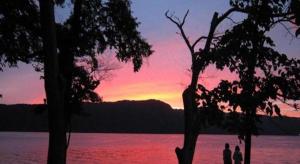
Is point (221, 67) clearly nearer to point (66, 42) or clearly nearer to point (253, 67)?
point (253, 67)

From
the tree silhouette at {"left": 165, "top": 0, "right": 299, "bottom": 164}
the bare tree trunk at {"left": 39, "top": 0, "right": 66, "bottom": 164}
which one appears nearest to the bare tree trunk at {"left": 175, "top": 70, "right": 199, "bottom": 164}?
the tree silhouette at {"left": 165, "top": 0, "right": 299, "bottom": 164}

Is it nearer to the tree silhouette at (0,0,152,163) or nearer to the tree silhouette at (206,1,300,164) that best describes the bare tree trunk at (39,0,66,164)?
the tree silhouette at (0,0,152,163)

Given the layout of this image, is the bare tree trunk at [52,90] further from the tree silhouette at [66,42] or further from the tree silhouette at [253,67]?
the tree silhouette at [253,67]

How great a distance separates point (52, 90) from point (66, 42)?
6895 millimetres

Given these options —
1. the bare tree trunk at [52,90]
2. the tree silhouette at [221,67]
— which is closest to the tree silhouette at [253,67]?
the tree silhouette at [221,67]

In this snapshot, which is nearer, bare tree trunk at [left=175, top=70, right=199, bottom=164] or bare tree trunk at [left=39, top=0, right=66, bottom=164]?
bare tree trunk at [left=175, top=70, right=199, bottom=164]

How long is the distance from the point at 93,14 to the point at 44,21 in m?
7.27

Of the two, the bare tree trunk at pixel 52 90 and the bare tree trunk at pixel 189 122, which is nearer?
the bare tree trunk at pixel 189 122

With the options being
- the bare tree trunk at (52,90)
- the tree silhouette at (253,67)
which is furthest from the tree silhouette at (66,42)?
the tree silhouette at (253,67)

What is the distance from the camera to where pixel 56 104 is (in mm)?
10445

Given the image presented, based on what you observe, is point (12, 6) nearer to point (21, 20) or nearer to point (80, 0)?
point (21, 20)

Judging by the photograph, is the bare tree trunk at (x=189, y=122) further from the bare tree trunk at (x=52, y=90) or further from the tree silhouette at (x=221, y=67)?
the bare tree trunk at (x=52, y=90)

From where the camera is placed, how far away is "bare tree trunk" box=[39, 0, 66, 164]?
34.4 feet

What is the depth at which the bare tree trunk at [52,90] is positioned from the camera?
1048 cm
